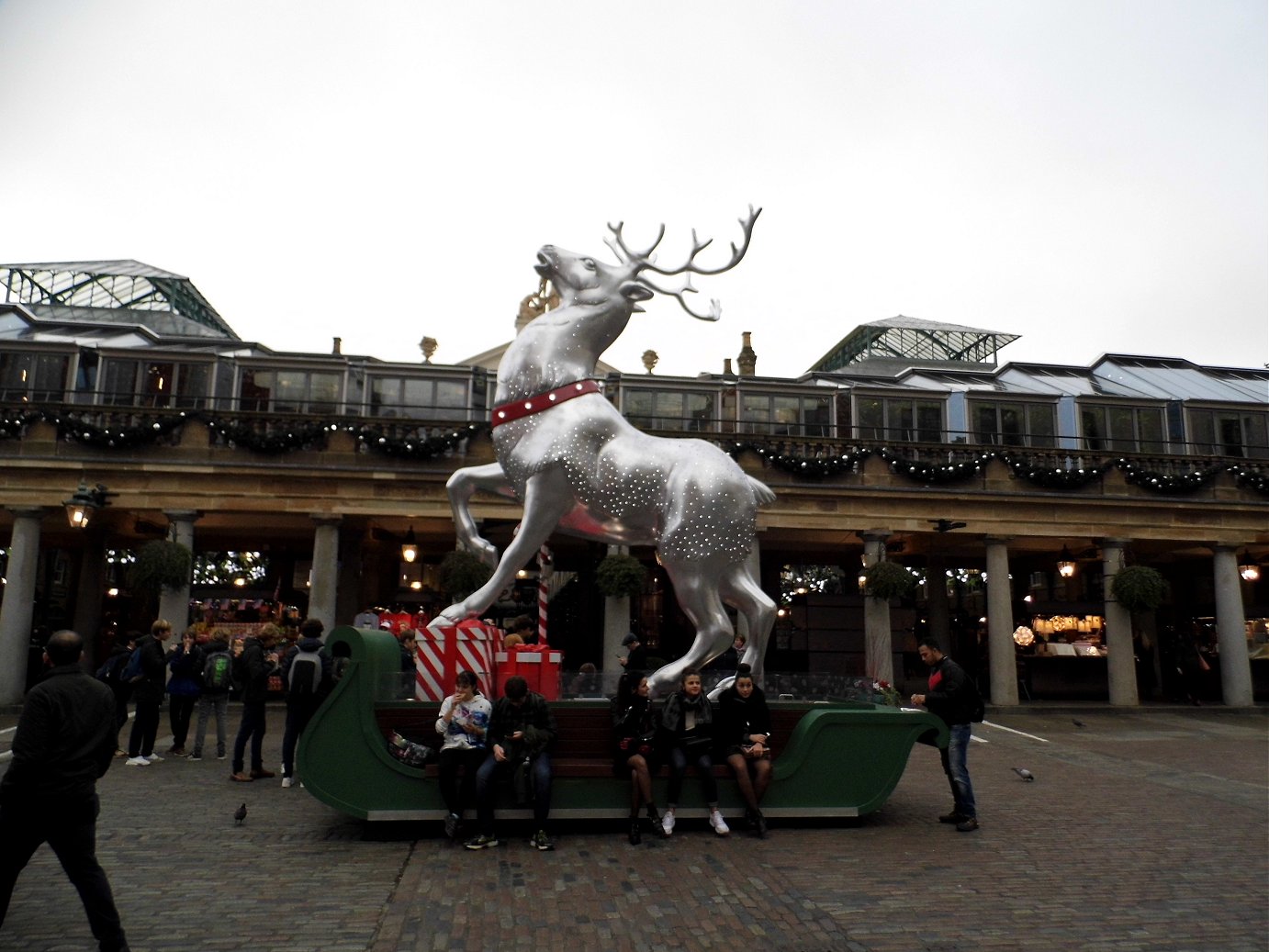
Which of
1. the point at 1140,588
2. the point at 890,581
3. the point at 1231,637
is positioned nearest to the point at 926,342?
the point at 1231,637

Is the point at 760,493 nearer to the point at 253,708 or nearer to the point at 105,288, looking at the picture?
the point at 253,708

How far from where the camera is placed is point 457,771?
7270mm

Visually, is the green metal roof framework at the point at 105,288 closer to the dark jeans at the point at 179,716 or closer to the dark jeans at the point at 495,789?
the dark jeans at the point at 179,716

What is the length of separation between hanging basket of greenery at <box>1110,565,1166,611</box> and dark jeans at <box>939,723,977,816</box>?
14227 mm

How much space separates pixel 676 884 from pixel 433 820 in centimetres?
253

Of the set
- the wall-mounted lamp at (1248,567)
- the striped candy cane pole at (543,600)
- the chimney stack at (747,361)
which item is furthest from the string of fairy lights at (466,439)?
the striped candy cane pole at (543,600)

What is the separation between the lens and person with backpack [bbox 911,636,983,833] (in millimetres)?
8094

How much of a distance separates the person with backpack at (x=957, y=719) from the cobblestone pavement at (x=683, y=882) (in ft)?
0.89

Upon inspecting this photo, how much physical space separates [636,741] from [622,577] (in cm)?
1066

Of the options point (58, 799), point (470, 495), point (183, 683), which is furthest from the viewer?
point (183, 683)

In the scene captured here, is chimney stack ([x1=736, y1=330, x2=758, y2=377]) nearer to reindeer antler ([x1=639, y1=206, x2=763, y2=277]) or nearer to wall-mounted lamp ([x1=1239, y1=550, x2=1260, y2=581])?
wall-mounted lamp ([x1=1239, y1=550, x2=1260, y2=581])

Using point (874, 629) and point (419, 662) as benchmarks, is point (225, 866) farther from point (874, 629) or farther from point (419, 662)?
point (874, 629)

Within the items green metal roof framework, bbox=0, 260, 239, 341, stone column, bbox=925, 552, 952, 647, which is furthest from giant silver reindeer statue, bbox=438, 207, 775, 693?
green metal roof framework, bbox=0, 260, 239, 341

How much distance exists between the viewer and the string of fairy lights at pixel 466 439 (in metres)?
19.5
